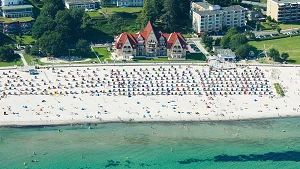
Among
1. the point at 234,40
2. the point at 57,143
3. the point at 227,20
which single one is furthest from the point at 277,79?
the point at 57,143

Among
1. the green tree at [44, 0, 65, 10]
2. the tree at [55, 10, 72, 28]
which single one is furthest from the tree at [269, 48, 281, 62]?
the green tree at [44, 0, 65, 10]

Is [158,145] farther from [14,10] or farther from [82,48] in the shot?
[14,10]

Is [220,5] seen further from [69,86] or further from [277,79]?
[69,86]

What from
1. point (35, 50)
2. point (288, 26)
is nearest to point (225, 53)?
point (288, 26)

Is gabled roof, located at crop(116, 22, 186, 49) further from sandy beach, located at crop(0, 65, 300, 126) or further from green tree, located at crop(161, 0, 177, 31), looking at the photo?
green tree, located at crop(161, 0, 177, 31)

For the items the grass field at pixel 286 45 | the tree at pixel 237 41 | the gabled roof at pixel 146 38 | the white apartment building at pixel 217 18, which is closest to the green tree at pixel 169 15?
the white apartment building at pixel 217 18
